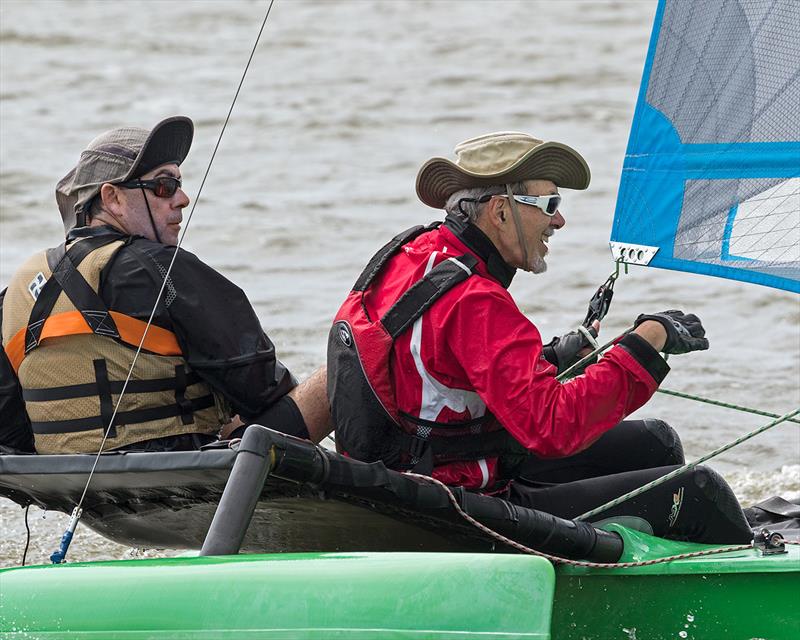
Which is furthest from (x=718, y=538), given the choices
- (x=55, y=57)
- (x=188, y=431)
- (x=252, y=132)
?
(x=55, y=57)

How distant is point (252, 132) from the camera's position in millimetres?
12445

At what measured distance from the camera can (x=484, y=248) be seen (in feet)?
10.6

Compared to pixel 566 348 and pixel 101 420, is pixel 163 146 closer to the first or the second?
pixel 101 420

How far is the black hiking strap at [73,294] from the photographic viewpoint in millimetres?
3352

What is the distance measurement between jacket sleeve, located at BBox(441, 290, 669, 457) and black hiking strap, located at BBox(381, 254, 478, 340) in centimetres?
5

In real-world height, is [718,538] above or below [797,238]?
below

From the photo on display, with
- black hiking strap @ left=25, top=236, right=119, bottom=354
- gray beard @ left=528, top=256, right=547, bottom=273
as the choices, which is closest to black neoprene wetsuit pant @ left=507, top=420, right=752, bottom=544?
gray beard @ left=528, top=256, right=547, bottom=273

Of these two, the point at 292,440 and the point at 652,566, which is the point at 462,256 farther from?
the point at 652,566

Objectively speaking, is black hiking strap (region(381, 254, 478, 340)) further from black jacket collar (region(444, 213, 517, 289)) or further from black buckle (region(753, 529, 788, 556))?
black buckle (region(753, 529, 788, 556))

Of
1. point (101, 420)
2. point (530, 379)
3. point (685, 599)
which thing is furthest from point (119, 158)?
point (685, 599)

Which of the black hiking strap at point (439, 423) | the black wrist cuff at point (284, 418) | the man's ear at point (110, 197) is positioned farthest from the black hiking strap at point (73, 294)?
the black hiking strap at point (439, 423)

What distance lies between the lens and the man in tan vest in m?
3.37

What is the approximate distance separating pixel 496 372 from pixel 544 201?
0.43 m

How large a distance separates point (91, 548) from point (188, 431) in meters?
1.56
